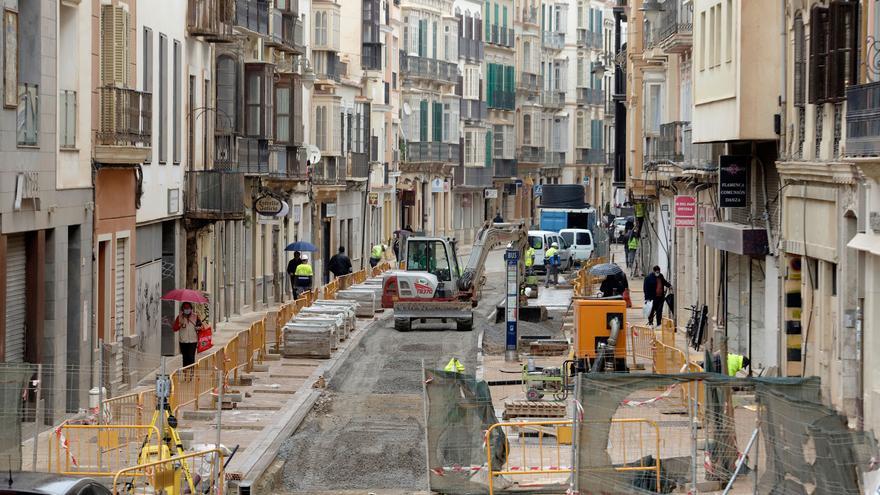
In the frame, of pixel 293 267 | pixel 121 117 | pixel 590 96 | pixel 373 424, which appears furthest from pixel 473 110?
pixel 373 424

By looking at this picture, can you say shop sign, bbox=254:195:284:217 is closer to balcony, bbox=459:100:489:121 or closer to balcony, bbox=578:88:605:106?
balcony, bbox=459:100:489:121

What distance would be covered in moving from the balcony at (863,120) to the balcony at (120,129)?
11.6 metres

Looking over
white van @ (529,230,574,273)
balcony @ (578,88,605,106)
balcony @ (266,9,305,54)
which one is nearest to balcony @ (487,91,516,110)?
balcony @ (578,88,605,106)

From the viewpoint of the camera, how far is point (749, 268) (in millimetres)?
33969

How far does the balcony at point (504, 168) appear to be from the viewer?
100469 millimetres

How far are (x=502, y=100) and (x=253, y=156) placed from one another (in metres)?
56.4

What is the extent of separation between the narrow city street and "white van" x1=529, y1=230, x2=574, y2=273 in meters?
23.4

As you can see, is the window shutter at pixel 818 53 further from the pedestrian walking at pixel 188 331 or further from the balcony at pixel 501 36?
the balcony at pixel 501 36

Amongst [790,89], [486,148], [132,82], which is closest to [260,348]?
[132,82]

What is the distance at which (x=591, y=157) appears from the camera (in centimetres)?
12069

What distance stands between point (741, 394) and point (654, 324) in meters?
25.9

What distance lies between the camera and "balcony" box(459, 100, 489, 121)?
92.4m

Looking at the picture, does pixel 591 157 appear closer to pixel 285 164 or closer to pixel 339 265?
pixel 339 265

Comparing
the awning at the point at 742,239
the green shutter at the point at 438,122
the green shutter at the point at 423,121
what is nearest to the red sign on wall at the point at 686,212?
the awning at the point at 742,239
